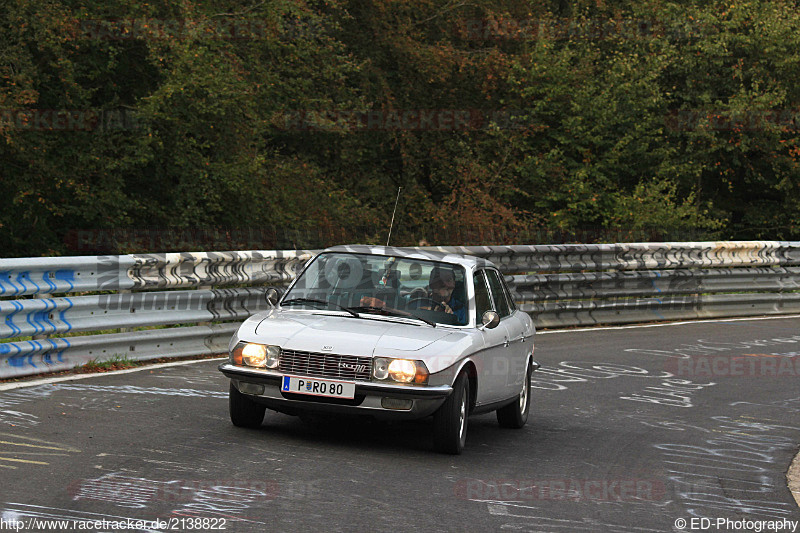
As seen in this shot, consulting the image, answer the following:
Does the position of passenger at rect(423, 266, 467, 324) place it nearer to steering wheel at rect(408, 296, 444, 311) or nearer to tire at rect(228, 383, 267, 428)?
steering wheel at rect(408, 296, 444, 311)

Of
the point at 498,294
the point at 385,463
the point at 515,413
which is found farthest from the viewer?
the point at 498,294

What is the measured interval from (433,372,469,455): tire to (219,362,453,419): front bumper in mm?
71

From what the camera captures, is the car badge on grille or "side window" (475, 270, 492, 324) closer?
the car badge on grille

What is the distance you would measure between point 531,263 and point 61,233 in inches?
465

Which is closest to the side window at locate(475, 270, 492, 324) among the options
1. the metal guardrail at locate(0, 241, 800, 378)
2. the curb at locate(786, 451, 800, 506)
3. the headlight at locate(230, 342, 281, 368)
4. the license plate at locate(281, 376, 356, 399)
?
the license plate at locate(281, 376, 356, 399)

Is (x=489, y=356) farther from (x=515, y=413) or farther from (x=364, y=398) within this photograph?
(x=364, y=398)

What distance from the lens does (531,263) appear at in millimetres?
19266

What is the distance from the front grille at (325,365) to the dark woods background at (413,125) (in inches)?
674

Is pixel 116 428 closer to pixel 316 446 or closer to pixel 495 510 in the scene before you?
pixel 316 446

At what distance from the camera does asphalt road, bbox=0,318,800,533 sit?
6.45m

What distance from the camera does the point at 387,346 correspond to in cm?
844

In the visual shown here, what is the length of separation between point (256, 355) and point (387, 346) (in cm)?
95

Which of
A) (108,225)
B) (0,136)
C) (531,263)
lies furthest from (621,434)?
(108,225)

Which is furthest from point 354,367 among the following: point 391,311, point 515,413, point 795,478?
point 795,478
